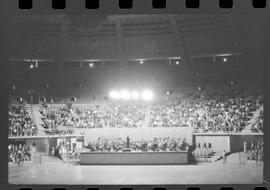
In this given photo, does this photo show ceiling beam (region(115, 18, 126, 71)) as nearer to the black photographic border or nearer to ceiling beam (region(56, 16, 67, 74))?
ceiling beam (region(56, 16, 67, 74))

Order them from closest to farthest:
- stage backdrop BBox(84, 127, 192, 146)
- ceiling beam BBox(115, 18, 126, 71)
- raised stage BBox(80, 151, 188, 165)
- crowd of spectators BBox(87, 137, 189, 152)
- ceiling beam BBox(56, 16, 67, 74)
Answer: raised stage BBox(80, 151, 188, 165) < crowd of spectators BBox(87, 137, 189, 152) < stage backdrop BBox(84, 127, 192, 146) < ceiling beam BBox(56, 16, 67, 74) < ceiling beam BBox(115, 18, 126, 71)

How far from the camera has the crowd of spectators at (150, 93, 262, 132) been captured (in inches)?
1176

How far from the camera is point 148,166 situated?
23.6 metres

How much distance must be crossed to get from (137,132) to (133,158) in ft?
19.5

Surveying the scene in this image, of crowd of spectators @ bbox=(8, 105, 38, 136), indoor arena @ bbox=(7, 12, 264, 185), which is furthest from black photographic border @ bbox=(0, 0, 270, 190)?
crowd of spectators @ bbox=(8, 105, 38, 136)

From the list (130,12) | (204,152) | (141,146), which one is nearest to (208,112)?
(204,152)

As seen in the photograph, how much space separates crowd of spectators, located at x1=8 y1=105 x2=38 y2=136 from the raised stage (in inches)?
267

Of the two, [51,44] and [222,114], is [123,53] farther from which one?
[222,114]

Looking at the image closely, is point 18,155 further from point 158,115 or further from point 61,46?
point 61,46

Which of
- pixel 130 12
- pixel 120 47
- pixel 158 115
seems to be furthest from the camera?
pixel 120 47

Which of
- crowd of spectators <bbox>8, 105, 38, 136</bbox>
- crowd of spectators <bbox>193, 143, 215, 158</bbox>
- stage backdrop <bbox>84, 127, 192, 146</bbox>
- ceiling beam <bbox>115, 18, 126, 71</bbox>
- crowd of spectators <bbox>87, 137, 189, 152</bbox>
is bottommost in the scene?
crowd of spectators <bbox>193, 143, 215, 158</bbox>

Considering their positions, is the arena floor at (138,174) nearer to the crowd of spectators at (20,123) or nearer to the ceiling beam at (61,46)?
the crowd of spectators at (20,123)

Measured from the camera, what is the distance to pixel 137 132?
30.3 m

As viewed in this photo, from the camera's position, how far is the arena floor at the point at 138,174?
18.3 meters
